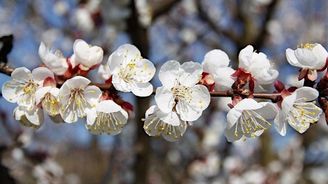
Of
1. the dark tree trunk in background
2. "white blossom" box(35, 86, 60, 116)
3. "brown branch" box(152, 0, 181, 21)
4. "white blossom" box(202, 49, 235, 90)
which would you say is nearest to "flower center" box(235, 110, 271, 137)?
"white blossom" box(202, 49, 235, 90)

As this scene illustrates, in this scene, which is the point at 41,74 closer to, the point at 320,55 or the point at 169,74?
the point at 169,74

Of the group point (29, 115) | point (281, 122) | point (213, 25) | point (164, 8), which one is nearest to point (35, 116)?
point (29, 115)

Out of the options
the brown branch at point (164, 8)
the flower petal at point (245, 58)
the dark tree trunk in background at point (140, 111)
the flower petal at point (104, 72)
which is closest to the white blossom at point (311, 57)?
the flower petal at point (245, 58)

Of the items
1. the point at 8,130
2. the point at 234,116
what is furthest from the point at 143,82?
the point at 8,130

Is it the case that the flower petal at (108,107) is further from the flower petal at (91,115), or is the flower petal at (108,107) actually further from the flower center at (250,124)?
the flower center at (250,124)

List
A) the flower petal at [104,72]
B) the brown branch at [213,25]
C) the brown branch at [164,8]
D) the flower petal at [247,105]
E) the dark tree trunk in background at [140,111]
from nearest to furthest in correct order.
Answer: the flower petal at [247,105] → the flower petal at [104,72] → the dark tree trunk in background at [140,111] → the brown branch at [164,8] → the brown branch at [213,25]

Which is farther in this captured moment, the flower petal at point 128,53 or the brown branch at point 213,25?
the brown branch at point 213,25

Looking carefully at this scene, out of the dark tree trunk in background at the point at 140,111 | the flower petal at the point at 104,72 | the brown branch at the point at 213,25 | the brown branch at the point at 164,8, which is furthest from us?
the brown branch at the point at 213,25
